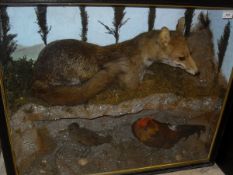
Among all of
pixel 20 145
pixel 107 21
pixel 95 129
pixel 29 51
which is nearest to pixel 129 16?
pixel 107 21

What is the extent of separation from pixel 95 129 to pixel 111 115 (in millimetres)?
80

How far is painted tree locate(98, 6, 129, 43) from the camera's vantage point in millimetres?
945

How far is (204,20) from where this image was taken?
1.04 metres

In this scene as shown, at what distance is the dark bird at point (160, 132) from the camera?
3.90 ft

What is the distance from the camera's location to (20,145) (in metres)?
1.10

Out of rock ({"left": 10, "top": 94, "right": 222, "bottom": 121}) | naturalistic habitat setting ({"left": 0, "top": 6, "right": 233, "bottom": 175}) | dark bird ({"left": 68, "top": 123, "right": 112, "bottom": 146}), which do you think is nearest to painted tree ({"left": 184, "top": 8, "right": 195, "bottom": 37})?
naturalistic habitat setting ({"left": 0, "top": 6, "right": 233, "bottom": 175})

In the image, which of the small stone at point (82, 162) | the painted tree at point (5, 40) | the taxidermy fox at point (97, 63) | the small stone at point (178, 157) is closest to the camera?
the painted tree at point (5, 40)

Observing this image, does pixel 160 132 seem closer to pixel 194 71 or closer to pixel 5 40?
pixel 194 71

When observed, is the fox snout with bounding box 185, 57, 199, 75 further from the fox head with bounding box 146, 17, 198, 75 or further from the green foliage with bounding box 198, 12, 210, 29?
the green foliage with bounding box 198, 12, 210, 29

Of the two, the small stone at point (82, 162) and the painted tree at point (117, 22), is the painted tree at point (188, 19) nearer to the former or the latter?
the painted tree at point (117, 22)

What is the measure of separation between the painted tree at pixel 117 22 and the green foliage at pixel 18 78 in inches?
10.3

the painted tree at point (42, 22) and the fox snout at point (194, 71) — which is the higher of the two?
the painted tree at point (42, 22)

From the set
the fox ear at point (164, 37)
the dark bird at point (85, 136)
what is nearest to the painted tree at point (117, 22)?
the fox ear at point (164, 37)

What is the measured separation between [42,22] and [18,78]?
0.19m
